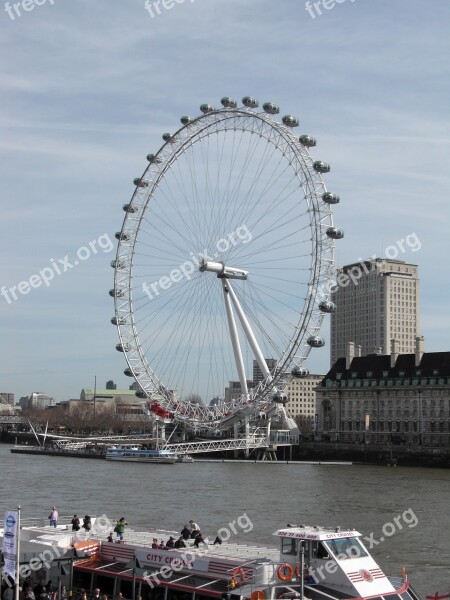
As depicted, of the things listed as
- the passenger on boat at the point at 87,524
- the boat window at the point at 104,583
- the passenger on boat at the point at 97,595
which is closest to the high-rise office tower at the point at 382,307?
the passenger on boat at the point at 87,524

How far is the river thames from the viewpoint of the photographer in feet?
105

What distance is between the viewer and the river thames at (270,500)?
32106 millimetres

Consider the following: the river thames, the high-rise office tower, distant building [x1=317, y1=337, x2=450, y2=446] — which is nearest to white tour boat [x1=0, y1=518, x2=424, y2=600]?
the river thames

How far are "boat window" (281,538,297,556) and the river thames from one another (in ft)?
17.5

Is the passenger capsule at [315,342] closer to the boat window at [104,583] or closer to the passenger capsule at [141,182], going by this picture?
the passenger capsule at [141,182]

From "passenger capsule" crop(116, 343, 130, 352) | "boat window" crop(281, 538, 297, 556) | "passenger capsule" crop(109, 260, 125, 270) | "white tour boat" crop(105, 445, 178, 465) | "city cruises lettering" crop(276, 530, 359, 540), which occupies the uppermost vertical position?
"passenger capsule" crop(109, 260, 125, 270)

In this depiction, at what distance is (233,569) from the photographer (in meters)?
18.7

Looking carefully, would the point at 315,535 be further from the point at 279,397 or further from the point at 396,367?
the point at 396,367

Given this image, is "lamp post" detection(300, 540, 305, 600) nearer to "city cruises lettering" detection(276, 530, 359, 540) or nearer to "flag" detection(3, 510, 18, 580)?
"city cruises lettering" detection(276, 530, 359, 540)

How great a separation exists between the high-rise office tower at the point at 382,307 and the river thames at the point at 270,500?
4380 inches

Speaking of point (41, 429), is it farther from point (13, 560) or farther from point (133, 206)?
point (13, 560)

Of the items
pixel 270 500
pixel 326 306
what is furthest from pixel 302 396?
pixel 270 500

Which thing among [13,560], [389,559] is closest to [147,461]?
[389,559]

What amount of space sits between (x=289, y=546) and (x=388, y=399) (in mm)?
83595
